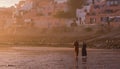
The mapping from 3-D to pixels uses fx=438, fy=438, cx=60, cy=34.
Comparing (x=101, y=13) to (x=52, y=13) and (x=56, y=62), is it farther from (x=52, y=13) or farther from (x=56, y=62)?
(x=56, y=62)

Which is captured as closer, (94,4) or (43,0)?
(94,4)

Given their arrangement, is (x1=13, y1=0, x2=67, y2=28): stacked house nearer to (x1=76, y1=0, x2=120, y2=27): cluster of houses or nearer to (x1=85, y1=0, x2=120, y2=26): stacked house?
(x1=76, y1=0, x2=120, y2=27): cluster of houses

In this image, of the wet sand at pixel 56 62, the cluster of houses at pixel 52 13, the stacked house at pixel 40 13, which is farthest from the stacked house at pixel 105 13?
the wet sand at pixel 56 62

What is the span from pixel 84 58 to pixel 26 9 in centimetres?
9004

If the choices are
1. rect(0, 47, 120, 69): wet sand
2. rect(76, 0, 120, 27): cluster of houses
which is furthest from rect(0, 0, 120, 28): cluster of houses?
rect(0, 47, 120, 69): wet sand

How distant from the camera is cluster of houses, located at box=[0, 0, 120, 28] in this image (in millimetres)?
101188

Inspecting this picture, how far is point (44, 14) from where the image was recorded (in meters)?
118

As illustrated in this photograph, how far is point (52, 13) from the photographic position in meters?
117

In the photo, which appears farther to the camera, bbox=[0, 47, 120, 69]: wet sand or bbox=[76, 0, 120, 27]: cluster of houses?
bbox=[76, 0, 120, 27]: cluster of houses

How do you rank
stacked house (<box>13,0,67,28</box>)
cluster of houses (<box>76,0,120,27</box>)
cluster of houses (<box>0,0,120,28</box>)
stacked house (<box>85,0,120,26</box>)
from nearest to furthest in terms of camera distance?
1. stacked house (<box>85,0,120,26</box>)
2. cluster of houses (<box>76,0,120,27</box>)
3. cluster of houses (<box>0,0,120,28</box>)
4. stacked house (<box>13,0,67,28</box>)

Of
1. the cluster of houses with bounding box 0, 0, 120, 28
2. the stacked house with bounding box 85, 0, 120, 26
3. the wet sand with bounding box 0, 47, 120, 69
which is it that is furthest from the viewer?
the cluster of houses with bounding box 0, 0, 120, 28

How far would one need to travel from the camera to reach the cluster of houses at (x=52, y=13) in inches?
3984

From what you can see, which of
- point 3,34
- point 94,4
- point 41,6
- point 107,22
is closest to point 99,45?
point 107,22

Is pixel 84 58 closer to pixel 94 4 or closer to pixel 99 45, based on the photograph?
pixel 99 45
